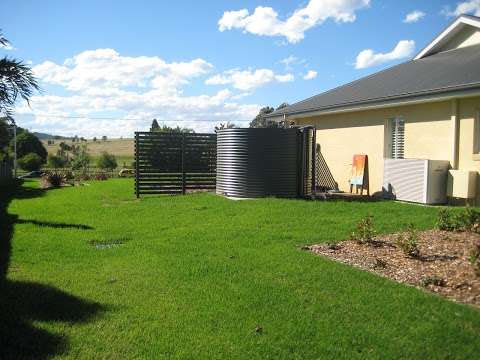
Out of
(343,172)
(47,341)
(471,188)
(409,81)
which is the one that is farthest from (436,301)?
(343,172)

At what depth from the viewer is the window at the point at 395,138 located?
14.5 metres

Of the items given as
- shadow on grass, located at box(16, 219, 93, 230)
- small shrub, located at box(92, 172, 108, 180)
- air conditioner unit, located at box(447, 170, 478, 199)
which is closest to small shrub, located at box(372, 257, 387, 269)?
shadow on grass, located at box(16, 219, 93, 230)

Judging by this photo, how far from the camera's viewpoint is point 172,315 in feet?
15.5

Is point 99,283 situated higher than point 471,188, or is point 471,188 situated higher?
point 471,188

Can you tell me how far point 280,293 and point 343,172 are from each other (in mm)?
12381

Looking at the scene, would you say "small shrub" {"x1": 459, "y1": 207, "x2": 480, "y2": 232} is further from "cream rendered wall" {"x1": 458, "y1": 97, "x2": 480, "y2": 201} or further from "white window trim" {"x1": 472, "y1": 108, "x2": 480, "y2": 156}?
"white window trim" {"x1": 472, "y1": 108, "x2": 480, "y2": 156}

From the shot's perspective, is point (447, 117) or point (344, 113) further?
point (344, 113)

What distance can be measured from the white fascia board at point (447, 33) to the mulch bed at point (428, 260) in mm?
10308

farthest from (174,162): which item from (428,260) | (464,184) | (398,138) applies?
(428,260)

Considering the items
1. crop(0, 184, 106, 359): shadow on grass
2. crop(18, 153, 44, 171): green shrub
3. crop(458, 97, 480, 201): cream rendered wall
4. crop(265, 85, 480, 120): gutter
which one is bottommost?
crop(0, 184, 106, 359): shadow on grass

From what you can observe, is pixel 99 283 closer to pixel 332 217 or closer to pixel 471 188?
pixel 332 217

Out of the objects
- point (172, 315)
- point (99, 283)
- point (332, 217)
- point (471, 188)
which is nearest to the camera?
point (172, 315)

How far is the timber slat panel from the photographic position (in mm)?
16750

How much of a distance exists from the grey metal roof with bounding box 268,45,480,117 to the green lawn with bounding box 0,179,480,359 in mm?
4753
